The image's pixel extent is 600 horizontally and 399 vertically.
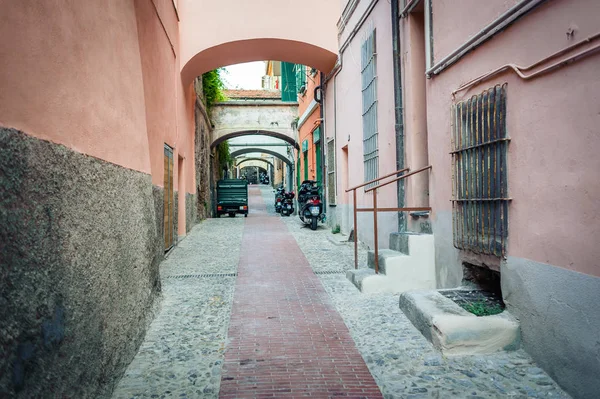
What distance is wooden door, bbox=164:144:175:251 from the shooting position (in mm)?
7941

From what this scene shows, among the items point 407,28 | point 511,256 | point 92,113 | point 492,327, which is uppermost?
point 407,28

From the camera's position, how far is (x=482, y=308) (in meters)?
3.95

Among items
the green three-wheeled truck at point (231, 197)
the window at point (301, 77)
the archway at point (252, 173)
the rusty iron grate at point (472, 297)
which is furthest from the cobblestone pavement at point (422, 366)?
the archway at point (252, 173)

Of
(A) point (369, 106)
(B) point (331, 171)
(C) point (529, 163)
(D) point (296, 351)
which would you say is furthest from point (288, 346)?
(B) point (331, 171)

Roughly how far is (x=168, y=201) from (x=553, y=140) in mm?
6697

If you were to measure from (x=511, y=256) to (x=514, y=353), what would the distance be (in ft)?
2.40

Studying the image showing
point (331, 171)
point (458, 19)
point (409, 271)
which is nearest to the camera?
point (458, 19)

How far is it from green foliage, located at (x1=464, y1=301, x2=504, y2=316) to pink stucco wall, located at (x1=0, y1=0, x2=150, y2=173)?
319 centimetres

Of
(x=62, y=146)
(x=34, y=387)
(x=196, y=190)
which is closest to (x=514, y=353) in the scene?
(x=34, y=387)

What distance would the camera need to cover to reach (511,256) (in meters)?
3.52

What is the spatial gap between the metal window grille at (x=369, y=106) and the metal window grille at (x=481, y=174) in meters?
3.15

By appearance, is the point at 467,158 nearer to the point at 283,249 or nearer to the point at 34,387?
the point at 34,387

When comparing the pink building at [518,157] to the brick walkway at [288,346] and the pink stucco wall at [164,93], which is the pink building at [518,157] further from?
the pink stucco wall at [164,93]

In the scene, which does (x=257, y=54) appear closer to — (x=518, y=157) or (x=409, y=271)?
(x=409, y=271)
